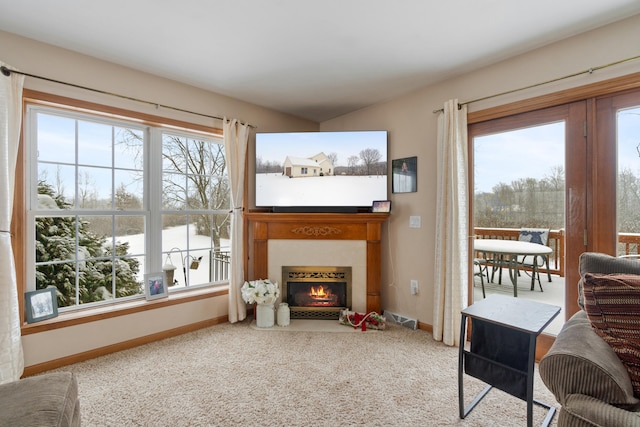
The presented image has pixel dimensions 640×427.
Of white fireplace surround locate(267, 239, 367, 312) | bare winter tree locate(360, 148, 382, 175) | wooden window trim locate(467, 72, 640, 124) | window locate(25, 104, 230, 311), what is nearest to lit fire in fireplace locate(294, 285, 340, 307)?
white fireplace surround locate(267, 239, 367, 312)

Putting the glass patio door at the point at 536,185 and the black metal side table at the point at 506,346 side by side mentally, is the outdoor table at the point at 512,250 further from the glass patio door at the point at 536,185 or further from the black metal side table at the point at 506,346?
the black metal side table at the point at 506,346

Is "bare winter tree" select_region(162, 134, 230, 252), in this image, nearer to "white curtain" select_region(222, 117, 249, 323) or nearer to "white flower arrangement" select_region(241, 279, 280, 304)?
"white curtain" select_region(222, 117, 249, 323)

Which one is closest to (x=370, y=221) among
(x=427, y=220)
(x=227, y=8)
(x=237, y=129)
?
(x=427, y=220)

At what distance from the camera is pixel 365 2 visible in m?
1.83

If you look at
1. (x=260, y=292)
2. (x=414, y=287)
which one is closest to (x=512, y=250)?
(x=414, y=287)

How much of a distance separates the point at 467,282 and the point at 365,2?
241cm

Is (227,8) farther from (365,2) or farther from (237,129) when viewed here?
(237,129)

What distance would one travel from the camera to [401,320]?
3207 millimetres

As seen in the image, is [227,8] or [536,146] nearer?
[227,8]

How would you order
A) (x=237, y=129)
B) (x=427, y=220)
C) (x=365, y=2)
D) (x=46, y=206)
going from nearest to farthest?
(x=365, y=2) < (x=46, y=206) < (x=427, y=220) < (x=237, y=129)

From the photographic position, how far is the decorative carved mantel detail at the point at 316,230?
129 inches

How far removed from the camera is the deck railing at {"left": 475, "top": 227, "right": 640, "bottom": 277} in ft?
6.56

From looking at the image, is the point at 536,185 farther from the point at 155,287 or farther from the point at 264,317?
the point at 155,287

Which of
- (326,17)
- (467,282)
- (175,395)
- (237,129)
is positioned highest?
(326,17)
